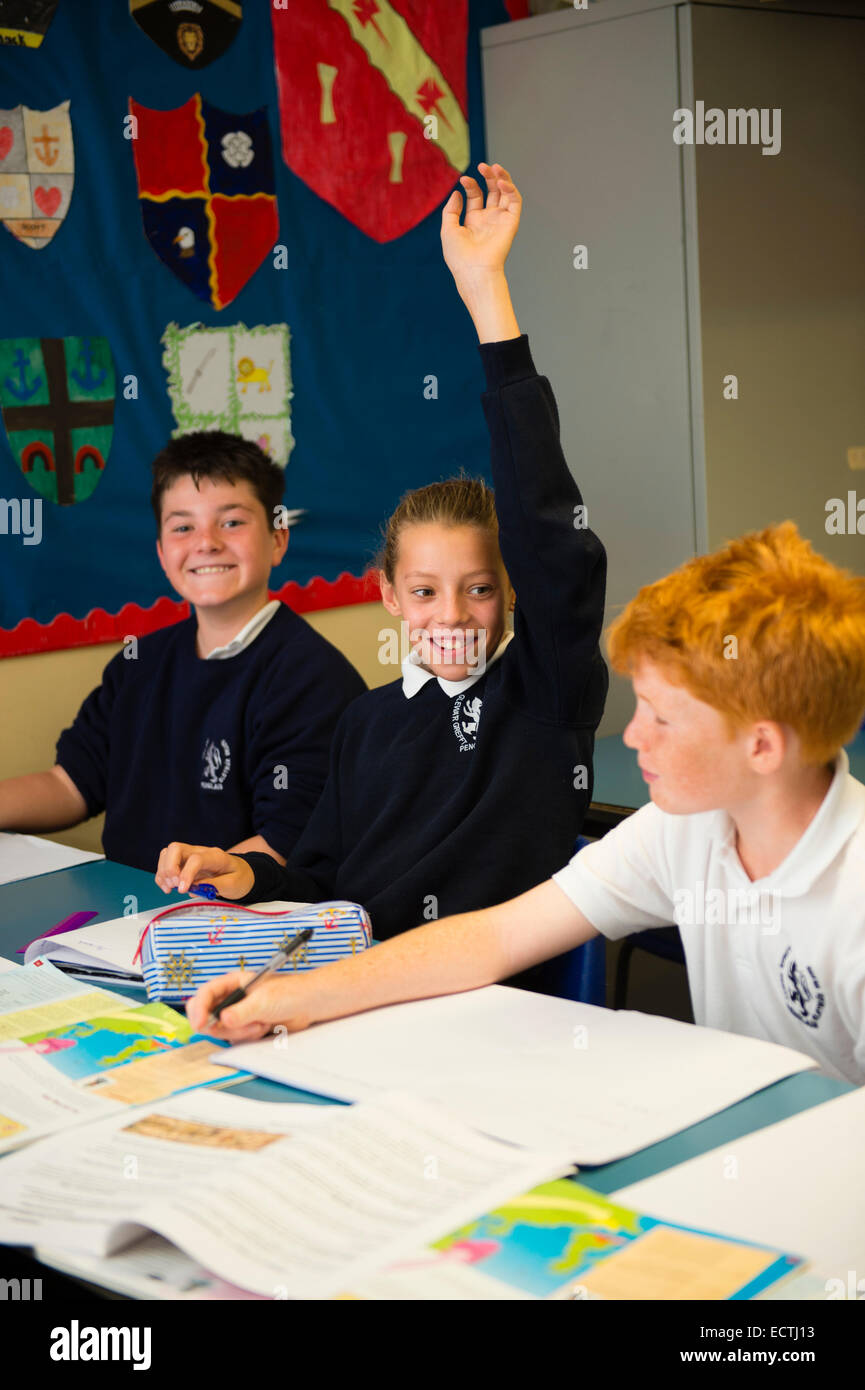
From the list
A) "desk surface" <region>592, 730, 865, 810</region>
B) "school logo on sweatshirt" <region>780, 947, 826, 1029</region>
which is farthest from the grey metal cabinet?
"school logo on sweatshirt" <region>780, 947, 826, 1029</region>

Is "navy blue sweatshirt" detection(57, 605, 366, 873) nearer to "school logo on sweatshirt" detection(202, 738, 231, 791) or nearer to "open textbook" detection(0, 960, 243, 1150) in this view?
"school logo on sweatshirt" detection(202, 738, 231, 791)

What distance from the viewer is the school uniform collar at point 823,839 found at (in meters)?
1.17

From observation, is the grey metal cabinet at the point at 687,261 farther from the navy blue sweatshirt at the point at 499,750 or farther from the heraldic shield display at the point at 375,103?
the navy blue sweatshirt at the point at 499,750

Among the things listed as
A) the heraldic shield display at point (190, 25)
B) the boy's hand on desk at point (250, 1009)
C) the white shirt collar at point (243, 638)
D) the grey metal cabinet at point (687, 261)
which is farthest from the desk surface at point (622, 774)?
the heraldic shield display at point (190, 25)

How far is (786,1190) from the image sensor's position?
3.01 ft

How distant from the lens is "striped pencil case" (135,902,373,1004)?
1.37 m

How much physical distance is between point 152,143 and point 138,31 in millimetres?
208

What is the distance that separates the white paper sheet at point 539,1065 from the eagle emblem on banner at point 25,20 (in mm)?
2015

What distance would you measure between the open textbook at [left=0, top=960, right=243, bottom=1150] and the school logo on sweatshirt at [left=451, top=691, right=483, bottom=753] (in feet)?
1.86

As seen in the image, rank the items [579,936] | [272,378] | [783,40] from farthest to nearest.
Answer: [783,40], [272,378], [579,936]

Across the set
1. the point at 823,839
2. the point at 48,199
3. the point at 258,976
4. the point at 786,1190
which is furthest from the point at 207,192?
the point at 786,1190

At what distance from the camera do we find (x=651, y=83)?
9.95 ft

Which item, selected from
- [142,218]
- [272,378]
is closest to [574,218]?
[272,378]

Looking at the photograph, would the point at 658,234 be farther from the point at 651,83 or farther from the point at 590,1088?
the point at 590,1088
